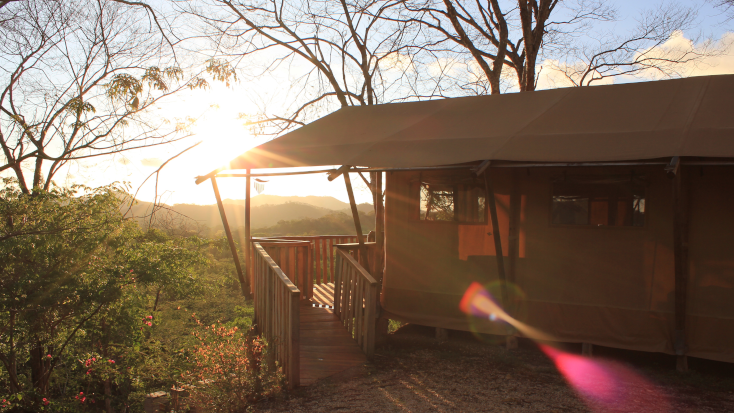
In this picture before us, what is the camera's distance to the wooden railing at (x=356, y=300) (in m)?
5.43

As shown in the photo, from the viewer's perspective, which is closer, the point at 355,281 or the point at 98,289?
the point at 355,281

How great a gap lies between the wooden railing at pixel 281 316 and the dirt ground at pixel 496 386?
31cm

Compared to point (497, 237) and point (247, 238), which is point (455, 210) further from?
point (247, 238)

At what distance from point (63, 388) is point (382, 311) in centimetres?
1392

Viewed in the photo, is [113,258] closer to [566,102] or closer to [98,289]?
[98,289]

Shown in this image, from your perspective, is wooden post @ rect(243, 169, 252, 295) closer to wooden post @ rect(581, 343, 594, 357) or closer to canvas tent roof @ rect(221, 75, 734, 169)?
canvas tent roof @ rect(221, 75, 734, 169)

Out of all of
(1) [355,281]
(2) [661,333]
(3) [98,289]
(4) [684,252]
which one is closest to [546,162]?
(4) [684,252]

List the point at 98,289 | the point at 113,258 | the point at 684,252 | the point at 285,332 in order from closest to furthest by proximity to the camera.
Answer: the point at 684,252 < the point at 285,332 < the point at 98,289 < the point at 113,258

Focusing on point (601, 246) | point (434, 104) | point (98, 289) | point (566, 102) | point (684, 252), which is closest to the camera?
point (684, 252)

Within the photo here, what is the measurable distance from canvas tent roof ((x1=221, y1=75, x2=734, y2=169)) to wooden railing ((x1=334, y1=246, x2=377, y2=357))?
1420 millimetres

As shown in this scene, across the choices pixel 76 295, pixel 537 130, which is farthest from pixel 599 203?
pixel 76 295

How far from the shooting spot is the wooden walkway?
16.6 ft

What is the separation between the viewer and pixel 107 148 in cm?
1473

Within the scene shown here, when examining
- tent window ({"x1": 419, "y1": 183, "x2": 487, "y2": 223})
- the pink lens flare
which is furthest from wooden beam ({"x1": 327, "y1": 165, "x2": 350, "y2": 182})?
the pink lens flare
